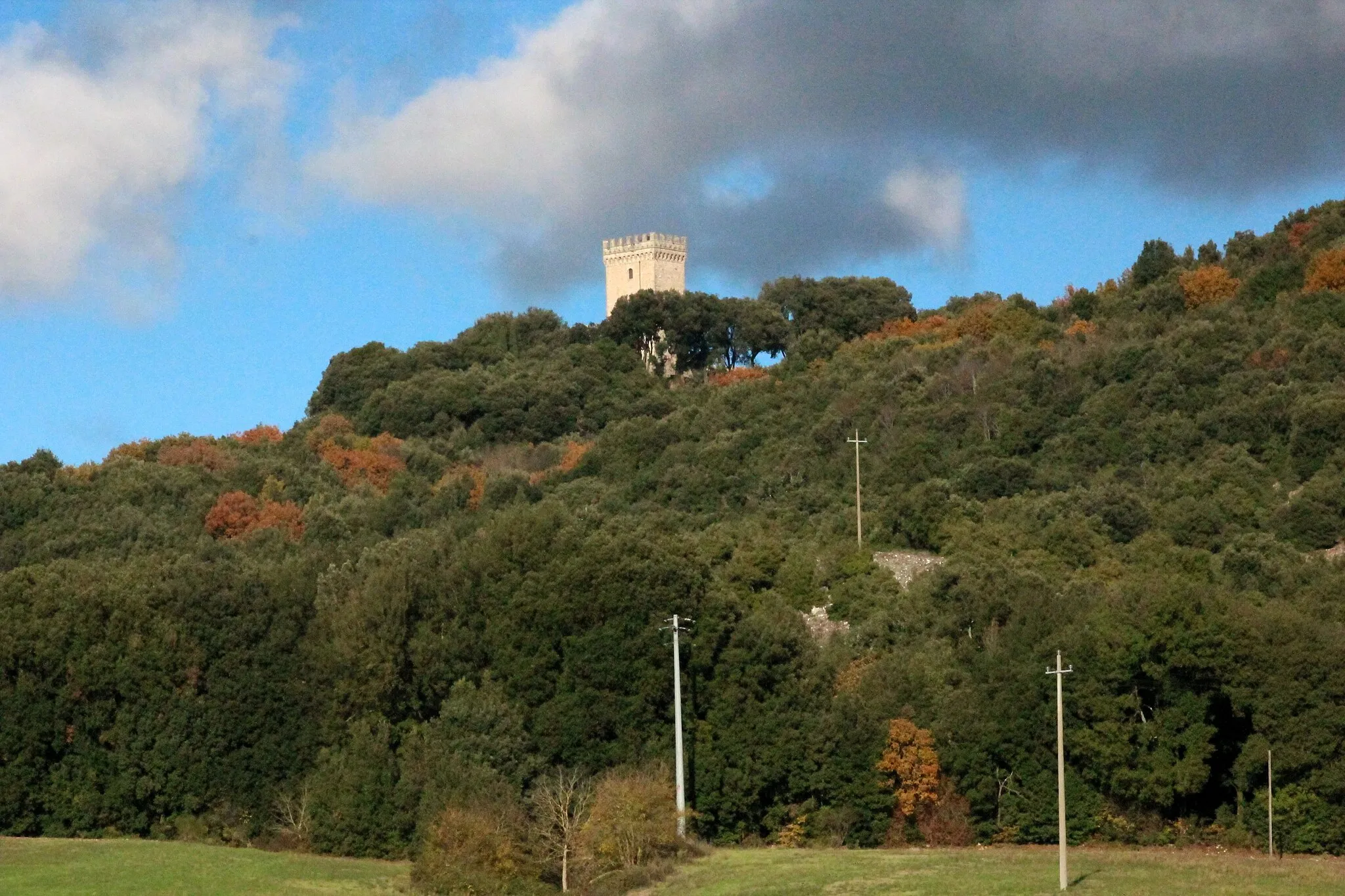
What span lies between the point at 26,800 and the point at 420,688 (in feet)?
31.1

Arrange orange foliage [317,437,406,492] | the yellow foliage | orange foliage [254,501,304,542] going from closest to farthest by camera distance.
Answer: the yellow foliage, orange foliage [254,501,304,542], orange foliage [317,437,406,492]

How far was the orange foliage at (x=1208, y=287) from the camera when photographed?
8338 cm

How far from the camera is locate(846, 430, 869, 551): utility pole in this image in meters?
65.6

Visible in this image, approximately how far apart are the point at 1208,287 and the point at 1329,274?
561 centimetres

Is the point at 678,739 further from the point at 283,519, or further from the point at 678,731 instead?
the point at 283,519

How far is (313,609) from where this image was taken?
52344 mm

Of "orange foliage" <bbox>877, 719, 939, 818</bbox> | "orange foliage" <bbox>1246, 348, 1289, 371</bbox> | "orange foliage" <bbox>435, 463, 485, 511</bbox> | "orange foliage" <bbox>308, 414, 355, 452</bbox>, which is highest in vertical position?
"orange foliage" <bbox>1246, 348, 1289, 371</bbox>

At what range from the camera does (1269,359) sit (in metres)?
73.1

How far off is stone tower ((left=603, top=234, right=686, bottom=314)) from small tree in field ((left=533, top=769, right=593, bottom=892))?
73060 mm

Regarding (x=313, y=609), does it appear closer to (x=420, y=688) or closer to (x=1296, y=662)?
(x=420, y=688)

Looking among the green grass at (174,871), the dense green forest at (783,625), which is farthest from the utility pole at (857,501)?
the green grass at (174,871)

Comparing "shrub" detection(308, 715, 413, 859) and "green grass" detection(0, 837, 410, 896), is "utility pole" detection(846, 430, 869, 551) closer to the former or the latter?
"shrub" detection(308, 715, 413, 859)

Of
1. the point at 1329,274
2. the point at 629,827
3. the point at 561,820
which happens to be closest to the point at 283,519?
the point at 561,820

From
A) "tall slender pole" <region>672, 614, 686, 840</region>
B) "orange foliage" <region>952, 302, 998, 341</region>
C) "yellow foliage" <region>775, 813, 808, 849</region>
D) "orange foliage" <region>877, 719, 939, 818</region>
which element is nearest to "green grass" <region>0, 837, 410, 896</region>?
"tall slender pole" <region>672, 614, 686, 840</region>
